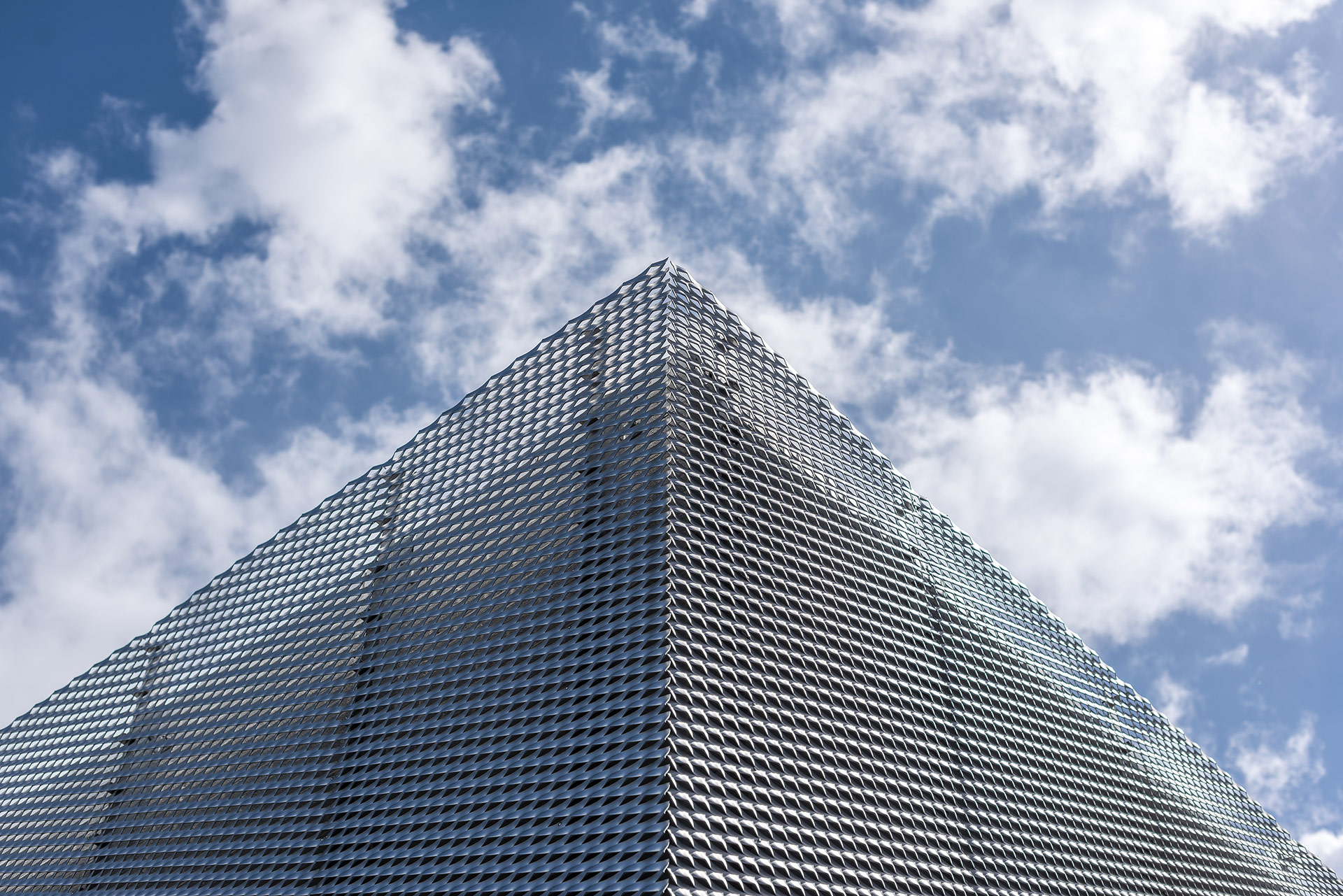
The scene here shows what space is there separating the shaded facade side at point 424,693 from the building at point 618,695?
9.6 inches

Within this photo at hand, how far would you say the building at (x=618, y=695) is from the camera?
188ft

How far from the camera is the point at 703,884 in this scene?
5028cm

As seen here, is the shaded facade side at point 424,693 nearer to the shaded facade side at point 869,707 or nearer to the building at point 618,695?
the building at point 618,695

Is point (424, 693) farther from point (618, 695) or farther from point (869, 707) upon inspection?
point (869, 707)

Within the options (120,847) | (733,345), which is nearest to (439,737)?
(120,847)

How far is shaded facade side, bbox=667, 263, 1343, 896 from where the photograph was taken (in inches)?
2282

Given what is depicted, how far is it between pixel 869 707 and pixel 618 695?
20.1m

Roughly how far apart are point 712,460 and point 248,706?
1584 inches

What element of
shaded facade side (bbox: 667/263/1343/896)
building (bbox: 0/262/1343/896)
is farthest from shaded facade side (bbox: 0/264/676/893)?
shaded facade side (bbox: 667/263/1343/896)

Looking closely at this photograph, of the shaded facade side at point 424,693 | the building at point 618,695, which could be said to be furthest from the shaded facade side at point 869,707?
the shaded facade side at point 424,693

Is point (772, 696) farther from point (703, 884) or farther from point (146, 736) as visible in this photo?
Result: point (146, 736)

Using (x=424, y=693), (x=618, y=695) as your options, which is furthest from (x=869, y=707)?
(x=424, y=693)

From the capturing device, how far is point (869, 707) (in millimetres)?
70312

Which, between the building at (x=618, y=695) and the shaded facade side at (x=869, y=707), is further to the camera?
the shaded facade side at (x=869, y=707)
